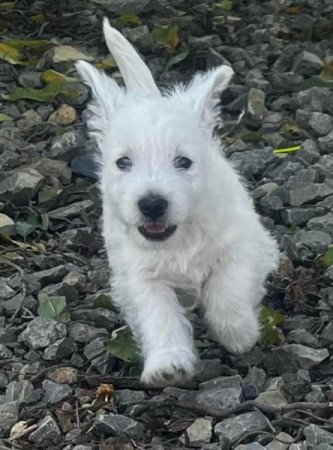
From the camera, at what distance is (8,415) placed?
15.8 feet

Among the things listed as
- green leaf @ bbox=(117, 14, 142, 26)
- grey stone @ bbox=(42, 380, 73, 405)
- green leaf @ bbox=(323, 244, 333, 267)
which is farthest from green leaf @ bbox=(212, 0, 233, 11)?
grey stone @ bbox=(42, 380, 73, 405)

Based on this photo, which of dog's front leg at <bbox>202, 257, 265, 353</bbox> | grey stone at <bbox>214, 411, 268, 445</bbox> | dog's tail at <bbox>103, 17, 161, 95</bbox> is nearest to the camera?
grey stone at <bbox>214, 411, 268, 445</bbox>

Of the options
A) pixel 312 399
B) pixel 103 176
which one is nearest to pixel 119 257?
pixel 103 176

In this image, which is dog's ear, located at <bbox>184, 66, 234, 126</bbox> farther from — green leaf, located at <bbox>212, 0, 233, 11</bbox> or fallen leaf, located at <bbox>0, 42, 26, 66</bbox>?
green leaf, located at <bbox>212, 0, 233, 11</bbox>

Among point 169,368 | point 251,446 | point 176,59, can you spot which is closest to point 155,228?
point 169,368

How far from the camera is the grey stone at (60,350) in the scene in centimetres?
525

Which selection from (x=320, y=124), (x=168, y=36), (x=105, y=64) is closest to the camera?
(x=320, y=124)

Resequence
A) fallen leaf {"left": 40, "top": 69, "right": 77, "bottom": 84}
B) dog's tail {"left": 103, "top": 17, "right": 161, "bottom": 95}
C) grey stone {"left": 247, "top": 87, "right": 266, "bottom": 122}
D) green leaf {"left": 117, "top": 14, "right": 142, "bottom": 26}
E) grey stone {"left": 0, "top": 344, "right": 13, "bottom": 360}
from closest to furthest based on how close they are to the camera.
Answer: grey stone {"left": 0, "top": 344, "right": 13, "bottom": 360}, dog's tail {"left": 103, "top": 17, "right": 161, "bottom": 95}, grey stone {"left": 247, "top": 87, "right": 266, "bottom": 122}, fallen leaf {"left": 40, "top": 69, "right": 77, "bottom": 84}, green leaf {"left": 117, "top": 14, "right": 142, "bottom": 26}

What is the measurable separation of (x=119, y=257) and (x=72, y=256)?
2.43ft

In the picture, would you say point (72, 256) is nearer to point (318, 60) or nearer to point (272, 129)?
point (272, 129)

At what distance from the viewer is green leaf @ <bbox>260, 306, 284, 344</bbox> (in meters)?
5.23

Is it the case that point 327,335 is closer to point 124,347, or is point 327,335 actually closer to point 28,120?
point 124,347

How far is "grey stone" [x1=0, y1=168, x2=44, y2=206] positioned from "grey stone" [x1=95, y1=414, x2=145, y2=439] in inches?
88.1

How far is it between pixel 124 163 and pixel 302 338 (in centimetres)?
98
